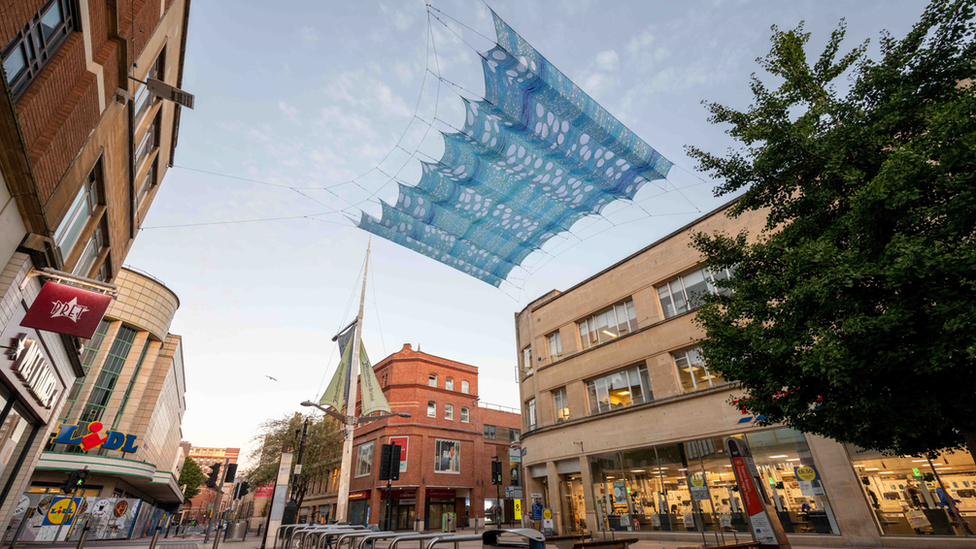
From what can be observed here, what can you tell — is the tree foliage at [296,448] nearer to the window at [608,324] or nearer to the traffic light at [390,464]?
the traffic light at [390,464]

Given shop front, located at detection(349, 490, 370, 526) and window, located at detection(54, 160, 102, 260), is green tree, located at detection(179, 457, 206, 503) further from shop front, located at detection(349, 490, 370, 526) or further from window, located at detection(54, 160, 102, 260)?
window, located at detection(54, 160, 102, 260)

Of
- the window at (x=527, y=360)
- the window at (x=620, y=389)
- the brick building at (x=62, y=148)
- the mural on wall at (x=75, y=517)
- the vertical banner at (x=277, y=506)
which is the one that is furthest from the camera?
the window at (x=527, y=360)

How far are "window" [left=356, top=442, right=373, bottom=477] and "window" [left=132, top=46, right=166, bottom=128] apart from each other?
36.5 meters

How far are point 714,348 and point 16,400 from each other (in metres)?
17.7

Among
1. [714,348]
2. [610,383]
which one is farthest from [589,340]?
[714,348]

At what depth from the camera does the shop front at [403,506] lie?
128ft

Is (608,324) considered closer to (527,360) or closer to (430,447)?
(527,360)

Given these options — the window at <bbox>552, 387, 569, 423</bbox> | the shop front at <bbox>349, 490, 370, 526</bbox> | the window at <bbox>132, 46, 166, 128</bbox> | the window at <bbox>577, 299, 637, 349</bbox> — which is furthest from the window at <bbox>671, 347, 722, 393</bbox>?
the shop front at <bbox>349, 490, 370, 526</bbox>

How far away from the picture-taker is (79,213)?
1112cm

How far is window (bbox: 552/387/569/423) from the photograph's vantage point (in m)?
24.8

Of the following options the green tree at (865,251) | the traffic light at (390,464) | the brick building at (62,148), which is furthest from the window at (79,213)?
the green tree at (865,251)

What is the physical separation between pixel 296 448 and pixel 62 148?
36817 mm

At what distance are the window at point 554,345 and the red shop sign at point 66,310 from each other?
2173 cm

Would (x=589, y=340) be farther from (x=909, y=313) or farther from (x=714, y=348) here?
(x=909, y=313)
